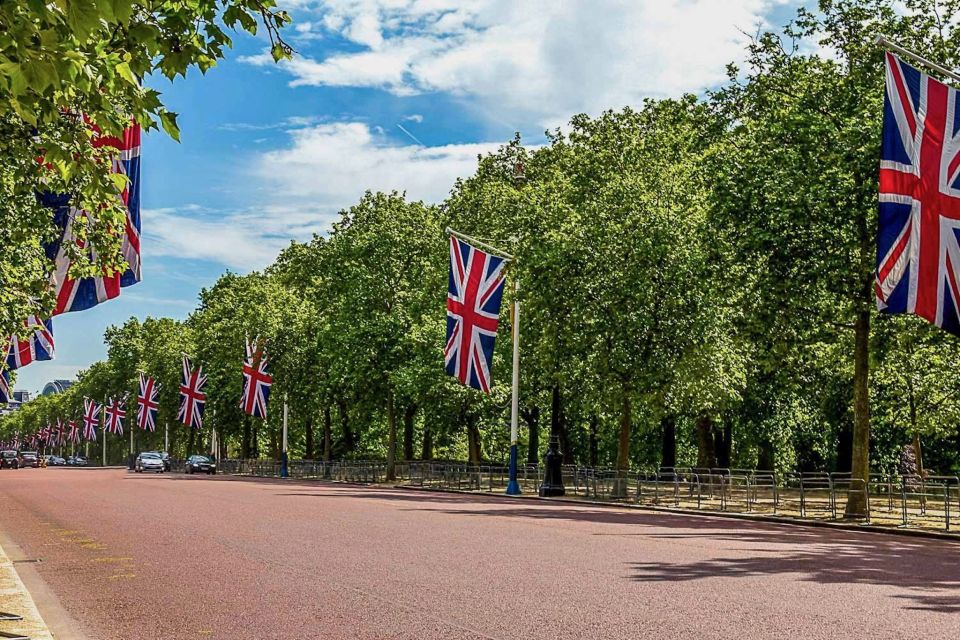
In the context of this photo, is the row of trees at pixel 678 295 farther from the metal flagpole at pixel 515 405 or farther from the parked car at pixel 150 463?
the parked car at pixel 150 463

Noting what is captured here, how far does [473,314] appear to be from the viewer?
1396 inches

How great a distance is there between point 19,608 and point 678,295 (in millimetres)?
27243

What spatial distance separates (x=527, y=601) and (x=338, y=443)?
250ft

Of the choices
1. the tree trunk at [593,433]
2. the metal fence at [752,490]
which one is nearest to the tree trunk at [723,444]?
the metal fence at [752,490]

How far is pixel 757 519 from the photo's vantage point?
1075 inches

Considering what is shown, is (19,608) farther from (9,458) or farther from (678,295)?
(9,458)

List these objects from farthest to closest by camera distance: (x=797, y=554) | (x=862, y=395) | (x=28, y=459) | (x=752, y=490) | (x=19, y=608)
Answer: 1. (x=28, y=459)
2. (x=752, y=490)
3. (x=862, y=395)
4. (x=797, y=554)
5. (x=19, y=608)

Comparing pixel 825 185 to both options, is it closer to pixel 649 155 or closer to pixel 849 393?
pixel 649 155

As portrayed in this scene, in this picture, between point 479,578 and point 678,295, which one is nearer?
point 479,578

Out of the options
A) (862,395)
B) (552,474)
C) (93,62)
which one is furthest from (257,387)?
(93,62)

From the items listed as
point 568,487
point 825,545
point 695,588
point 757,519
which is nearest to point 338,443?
point 568,487

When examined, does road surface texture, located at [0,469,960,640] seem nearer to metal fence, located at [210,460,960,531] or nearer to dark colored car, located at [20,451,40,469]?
metal fence, located at [210,460,960,531]

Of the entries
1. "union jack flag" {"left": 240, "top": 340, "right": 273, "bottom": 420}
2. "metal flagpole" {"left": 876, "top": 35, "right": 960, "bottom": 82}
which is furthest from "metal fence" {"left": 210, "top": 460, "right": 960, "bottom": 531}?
"union jack flag" {"left": 240, "top": 340, "right": 273, "bottom": 420}

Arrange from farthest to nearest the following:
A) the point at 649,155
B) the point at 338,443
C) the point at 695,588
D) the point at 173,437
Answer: the point at 173,437 < the point at 338,443 < the point at 649,155 < the point at 695,588
